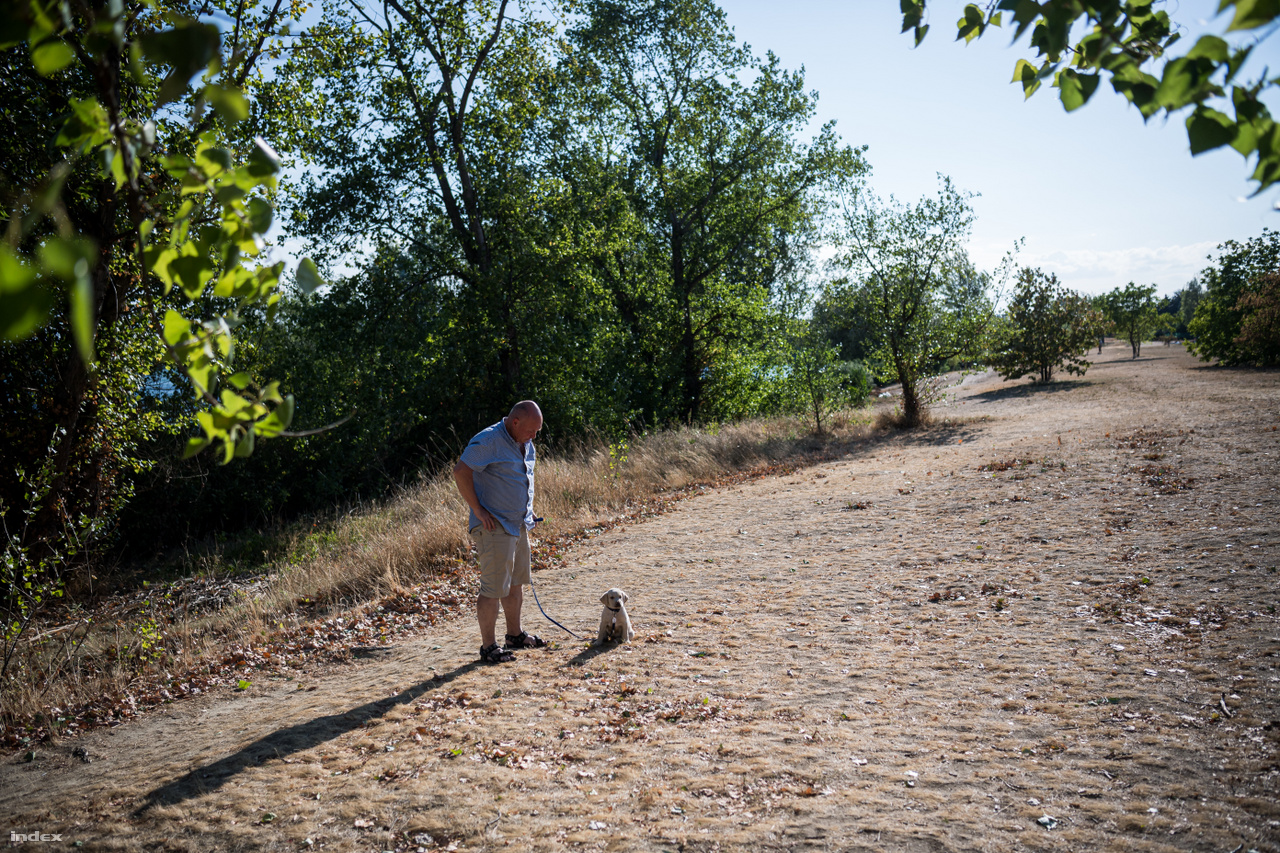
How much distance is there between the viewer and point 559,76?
61.2ft

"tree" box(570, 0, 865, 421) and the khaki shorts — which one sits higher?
"tree" box(570, 0, 865, 421)

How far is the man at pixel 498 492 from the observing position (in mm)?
5273

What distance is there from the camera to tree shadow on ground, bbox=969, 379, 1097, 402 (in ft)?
72.6

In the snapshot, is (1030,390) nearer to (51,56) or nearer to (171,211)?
(171,211)

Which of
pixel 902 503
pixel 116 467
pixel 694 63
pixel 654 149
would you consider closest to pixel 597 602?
pixel 902 503

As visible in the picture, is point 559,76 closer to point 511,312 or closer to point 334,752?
point 511,312

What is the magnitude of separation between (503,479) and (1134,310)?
145ft

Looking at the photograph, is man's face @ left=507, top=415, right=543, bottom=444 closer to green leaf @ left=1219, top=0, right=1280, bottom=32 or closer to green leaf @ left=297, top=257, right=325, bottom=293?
green leaf @ left=297, top=257, right=325, bottom=293

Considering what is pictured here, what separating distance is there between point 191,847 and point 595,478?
881 cm

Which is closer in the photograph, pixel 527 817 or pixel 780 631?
pixel 527 817

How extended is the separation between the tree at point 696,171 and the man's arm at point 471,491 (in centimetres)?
1424

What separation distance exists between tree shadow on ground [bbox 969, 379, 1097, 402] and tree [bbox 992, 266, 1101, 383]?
835 mm

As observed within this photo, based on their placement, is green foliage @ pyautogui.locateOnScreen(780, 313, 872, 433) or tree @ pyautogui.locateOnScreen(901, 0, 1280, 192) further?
green foliage @ pyautogui.locateOnScreen(780, 313, 872, 433)

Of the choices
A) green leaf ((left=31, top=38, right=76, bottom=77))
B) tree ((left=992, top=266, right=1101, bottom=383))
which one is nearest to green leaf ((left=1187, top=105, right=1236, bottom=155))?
green leaf ((left=31, top=38, right=76, bottom=77))
